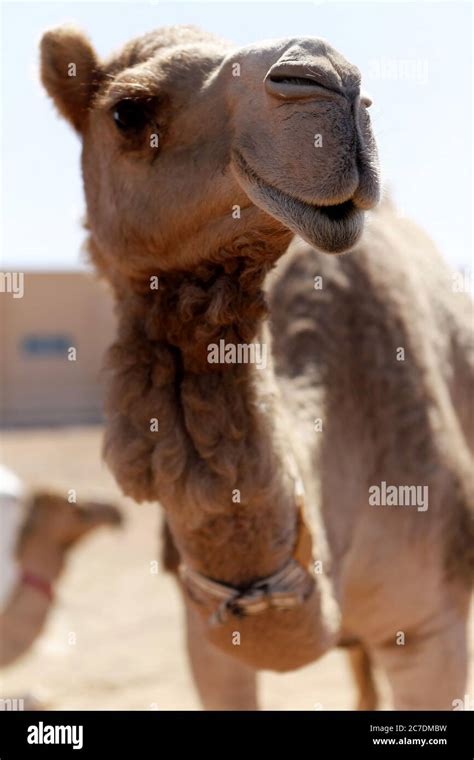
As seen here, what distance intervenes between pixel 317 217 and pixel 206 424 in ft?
1.98

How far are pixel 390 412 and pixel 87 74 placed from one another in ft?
4.45

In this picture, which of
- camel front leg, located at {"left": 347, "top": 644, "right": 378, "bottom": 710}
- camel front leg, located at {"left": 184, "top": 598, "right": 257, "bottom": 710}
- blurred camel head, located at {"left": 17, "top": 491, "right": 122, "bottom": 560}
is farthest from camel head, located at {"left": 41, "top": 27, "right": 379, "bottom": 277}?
blurred camel head, located at {"left": 17, "top": 491, "right": 122, "bottom": 560}

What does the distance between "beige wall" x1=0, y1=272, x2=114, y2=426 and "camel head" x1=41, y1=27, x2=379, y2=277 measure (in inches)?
629

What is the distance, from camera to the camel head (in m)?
2.09

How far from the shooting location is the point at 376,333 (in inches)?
135

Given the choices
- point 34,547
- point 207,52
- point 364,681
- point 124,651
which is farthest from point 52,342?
point 207,52

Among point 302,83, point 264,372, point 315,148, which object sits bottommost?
point 264,372

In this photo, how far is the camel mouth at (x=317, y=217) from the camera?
211cm

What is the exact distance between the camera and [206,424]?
2.49 metres

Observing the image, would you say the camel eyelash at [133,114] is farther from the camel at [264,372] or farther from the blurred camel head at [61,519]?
the blurred camel head at [61,519]

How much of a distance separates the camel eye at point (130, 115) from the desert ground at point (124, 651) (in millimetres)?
1607

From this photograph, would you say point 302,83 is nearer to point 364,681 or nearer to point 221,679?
point 221,679

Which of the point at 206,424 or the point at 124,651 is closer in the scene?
the point at 206,424

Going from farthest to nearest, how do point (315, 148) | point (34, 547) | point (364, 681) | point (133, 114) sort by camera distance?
point (34, 547), point (364, 681), point (133, 114), point (315, 148)
